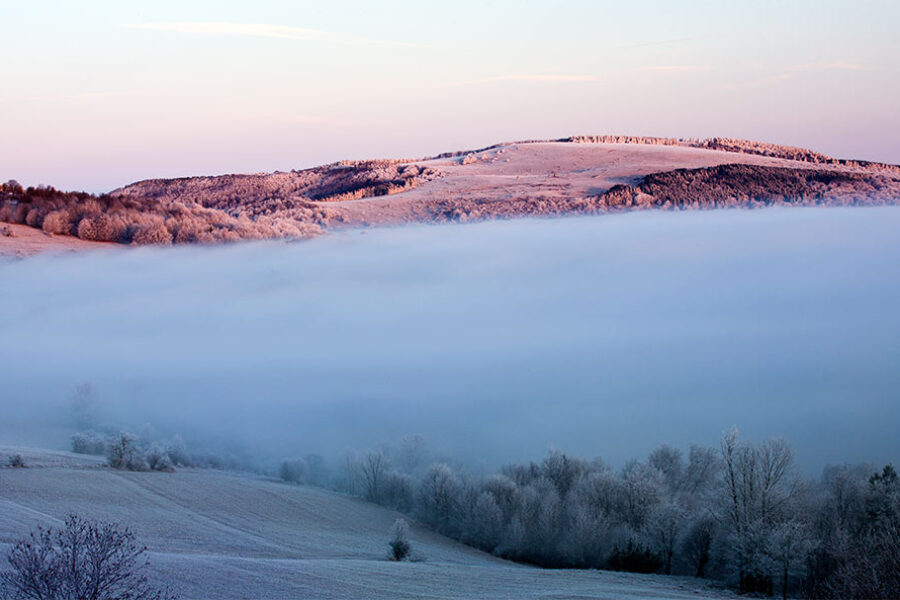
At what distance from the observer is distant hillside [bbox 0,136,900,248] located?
198ft

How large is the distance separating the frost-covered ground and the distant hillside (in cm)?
2262

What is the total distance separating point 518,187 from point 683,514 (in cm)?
4172

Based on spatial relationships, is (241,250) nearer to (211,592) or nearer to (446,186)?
(446,186)

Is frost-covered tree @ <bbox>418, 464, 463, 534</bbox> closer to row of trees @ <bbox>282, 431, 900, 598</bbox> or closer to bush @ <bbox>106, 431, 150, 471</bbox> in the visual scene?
row of trees @ <bbox>282, 431, 900, 598</bbox>

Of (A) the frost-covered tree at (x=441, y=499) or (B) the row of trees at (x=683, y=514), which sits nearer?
(B) the row of trees at (x=683, y=514)

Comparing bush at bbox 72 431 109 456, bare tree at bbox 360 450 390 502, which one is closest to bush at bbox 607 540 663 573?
bare tree at bbox 360 450 390 502

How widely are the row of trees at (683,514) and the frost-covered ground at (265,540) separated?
196cm

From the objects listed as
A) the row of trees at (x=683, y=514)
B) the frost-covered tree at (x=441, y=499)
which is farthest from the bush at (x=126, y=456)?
the frost-covered tree at (x=441, y=499)

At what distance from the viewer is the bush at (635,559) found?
28797 millimetres

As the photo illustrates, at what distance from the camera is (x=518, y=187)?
224ft

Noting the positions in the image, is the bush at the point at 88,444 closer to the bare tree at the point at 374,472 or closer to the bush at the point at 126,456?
the bush at the point at 126,456

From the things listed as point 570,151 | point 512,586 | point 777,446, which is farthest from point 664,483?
point 570,151

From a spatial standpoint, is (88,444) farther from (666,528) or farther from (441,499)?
(666,528)

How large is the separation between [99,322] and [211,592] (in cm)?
4598
